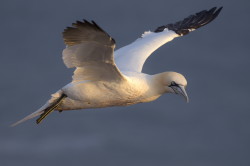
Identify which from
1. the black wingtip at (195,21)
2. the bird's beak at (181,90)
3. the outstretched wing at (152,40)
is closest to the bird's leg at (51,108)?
the outstretched wing at (152,40)

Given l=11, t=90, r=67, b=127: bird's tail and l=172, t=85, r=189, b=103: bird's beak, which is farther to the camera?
l=11, t=90, r=67, b=127: bird's tail

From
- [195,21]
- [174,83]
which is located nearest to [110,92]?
[174,83]

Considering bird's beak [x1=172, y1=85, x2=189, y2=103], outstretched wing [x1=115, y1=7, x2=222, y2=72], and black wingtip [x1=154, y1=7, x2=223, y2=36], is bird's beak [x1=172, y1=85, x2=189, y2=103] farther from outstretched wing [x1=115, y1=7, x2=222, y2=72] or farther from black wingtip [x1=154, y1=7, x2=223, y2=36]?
black wingtip [x1=154, y1=7, x2=223, y2=36]

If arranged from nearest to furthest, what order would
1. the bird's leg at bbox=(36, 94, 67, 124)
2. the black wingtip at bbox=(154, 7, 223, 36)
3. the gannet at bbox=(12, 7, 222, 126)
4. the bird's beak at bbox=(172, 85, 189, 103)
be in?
1. the gannet at bbox=(12, 7, 222, 126)
2. the bird's beak at bbox=(172, 85, 189, 103)
3. the bird's leg at bbox=(36, 94, 67, 124)
4. the black wingtip at bbox=(154, 7, 223, 36)

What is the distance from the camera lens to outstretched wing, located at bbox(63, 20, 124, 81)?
1162 cm

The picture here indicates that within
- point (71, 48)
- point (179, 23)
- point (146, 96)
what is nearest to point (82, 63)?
point (71, 48)

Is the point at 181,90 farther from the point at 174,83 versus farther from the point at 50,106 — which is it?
the point at 50,106

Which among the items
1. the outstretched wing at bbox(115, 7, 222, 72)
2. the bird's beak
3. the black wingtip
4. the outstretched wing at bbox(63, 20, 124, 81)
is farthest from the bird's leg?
the black wingtip

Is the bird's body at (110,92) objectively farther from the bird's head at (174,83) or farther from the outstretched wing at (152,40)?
the outstretched wing at (152,40)

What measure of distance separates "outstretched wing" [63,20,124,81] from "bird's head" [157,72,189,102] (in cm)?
111

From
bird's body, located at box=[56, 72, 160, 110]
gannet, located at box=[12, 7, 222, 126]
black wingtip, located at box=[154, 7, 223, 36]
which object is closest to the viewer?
gannet, located at box=[12, 7, 222, 126]

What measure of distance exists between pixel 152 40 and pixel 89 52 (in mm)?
4532

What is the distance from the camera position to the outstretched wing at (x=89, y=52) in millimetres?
11620

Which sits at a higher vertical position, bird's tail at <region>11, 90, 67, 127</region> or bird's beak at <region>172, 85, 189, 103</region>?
bird's beak at <region>172, 85, 189, 103</region>
